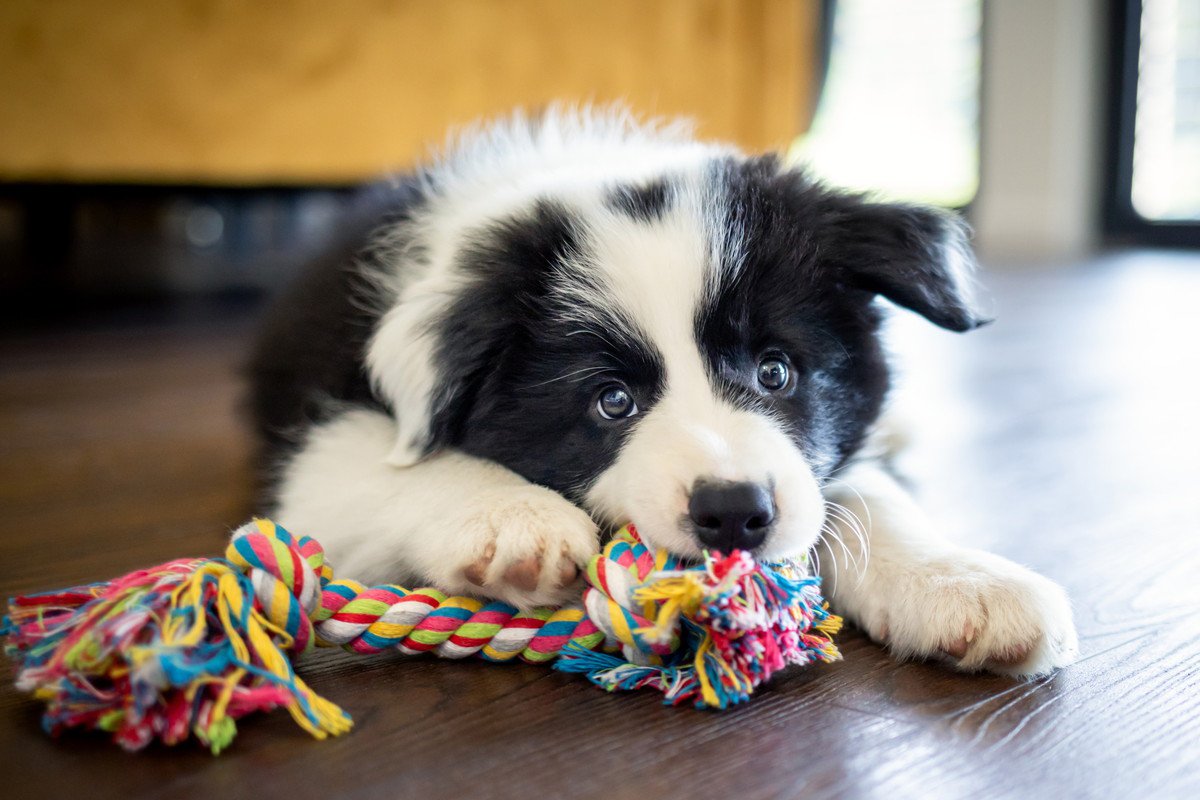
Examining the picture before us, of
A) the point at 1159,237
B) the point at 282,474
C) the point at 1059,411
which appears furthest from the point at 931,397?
the point at 1159,237

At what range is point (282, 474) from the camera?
1826mm

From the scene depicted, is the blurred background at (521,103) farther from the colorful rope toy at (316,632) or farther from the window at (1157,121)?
the colorful rope toy at (316,632)

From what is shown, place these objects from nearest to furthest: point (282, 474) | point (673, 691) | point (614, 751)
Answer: point (614, 751), point (673, 691), point (282, 474)

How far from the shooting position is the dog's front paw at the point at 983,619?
50.1 inches

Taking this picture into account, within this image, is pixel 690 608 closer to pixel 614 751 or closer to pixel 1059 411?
pixel 614 751

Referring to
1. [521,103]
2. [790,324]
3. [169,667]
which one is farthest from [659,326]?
[521,103]

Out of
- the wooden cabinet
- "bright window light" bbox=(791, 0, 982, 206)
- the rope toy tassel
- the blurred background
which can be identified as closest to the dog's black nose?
the rope toy tassel

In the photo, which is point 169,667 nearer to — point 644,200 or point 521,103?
point 644,200

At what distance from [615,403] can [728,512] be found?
309mm

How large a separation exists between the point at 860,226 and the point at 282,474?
3.10 ft

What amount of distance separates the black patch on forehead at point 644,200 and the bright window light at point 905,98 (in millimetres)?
6650

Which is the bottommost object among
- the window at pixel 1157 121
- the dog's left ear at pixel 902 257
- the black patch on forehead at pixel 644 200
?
the window at pixel 1157 121

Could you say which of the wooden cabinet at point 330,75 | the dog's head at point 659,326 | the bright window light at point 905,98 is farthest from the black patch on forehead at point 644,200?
the bright window light at point 905,98

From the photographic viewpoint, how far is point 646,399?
151 cm
